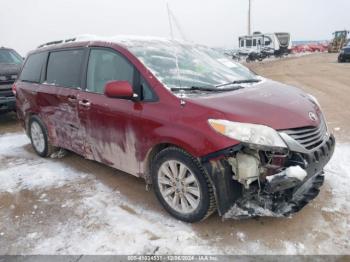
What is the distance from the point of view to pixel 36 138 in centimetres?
552

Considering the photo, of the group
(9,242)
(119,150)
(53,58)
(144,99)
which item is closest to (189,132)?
(144,99)

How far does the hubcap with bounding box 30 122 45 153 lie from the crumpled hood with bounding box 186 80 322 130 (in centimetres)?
318

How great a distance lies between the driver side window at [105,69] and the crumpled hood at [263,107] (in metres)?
0.93

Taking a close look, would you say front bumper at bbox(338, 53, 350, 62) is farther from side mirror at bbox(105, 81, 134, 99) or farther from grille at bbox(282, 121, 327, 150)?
side mirror at bbox(105, 81, 134, 99)

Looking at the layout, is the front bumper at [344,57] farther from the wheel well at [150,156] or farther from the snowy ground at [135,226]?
the wheel well at [150,156]

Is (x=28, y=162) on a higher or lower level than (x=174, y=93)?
lower

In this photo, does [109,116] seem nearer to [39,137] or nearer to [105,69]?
[105,69]

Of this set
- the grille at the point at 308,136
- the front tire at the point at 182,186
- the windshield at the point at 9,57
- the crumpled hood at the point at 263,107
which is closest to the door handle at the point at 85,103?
the front tire at the point at 182,186

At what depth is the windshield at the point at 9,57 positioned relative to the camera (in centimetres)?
932

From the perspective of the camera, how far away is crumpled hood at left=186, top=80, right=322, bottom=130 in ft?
9.49

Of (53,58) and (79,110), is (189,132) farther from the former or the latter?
(53,58)

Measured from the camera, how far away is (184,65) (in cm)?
376

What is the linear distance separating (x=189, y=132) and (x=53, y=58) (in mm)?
2955

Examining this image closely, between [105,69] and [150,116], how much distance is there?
104cm
